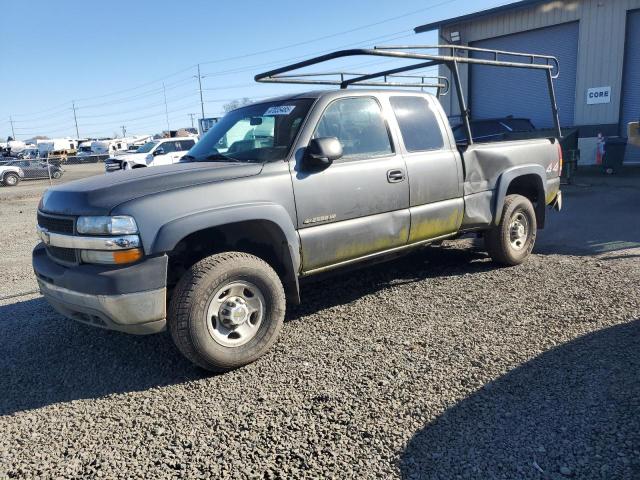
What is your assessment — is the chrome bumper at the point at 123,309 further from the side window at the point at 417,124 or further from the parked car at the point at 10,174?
the parked car at the point at 10,174

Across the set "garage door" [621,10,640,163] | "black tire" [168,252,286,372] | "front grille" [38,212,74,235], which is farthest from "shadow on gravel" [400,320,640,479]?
"garage door" [621,10,640,163]

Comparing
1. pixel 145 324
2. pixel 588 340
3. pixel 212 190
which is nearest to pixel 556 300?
pixel 588 340

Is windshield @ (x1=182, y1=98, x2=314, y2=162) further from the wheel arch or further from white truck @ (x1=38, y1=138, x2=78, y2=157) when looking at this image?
white truck @ (x1=38, y1=138, x2=78, y2=157)

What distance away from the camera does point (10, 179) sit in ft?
84.7

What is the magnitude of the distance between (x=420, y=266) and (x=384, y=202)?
1.93 metres

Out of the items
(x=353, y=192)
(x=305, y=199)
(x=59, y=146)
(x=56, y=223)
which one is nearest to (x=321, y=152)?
(x=305, y=199)

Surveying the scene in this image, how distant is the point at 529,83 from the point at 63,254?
56.4 ft

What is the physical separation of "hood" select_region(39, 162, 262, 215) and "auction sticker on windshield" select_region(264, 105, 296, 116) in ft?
2.42

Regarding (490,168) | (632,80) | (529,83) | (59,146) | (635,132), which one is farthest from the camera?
(59,146)

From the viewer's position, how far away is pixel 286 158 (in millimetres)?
4055

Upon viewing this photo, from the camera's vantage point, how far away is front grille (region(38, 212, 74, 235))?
11.7 feet

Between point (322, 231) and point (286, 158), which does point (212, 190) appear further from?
point (322, 231)

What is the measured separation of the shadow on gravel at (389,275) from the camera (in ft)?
16.9

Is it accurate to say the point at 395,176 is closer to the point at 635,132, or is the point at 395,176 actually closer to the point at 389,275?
the point at 389,275
